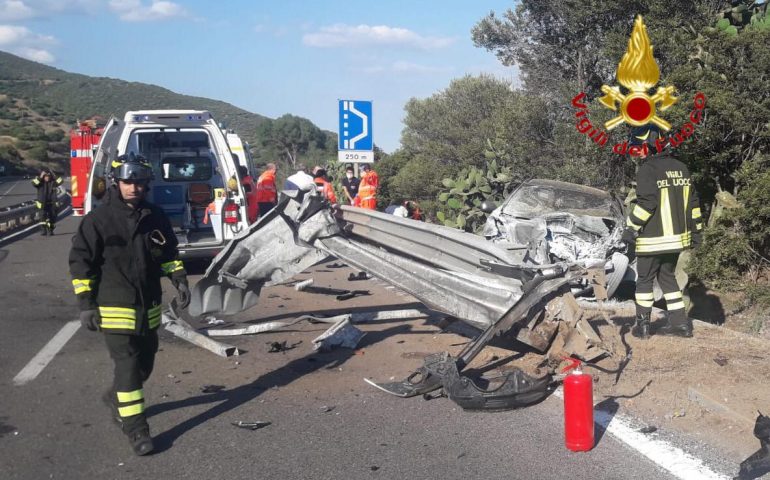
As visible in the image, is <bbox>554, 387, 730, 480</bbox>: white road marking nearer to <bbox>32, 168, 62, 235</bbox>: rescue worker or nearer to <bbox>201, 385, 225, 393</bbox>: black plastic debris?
<bbox>201, 385, 225, 393</bbox>: black plastic debris

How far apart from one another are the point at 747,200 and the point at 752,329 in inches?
60.0

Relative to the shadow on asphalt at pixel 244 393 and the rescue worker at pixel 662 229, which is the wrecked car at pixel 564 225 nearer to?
the rescue worker at pixel 662 229

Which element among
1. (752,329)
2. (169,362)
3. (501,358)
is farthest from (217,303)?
(752,329)

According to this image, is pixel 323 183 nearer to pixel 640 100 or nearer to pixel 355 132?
pixel 355 132

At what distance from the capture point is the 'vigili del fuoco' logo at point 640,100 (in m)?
9.04

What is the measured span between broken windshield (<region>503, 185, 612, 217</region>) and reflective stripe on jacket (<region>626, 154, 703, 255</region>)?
2.62 meters

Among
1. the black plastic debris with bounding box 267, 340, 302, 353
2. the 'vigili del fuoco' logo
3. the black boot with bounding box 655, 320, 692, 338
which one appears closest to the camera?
the black boot with bounding box 655, 320, 692, 338

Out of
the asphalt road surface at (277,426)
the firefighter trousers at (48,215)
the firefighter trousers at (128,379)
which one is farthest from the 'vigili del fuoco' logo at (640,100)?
the firefighter trousers at (48,215)

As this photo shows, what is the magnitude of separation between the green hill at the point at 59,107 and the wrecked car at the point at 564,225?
5264 centimetres

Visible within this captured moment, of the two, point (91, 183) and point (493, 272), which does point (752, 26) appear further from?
point (91, 183)

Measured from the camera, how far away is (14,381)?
6.17m

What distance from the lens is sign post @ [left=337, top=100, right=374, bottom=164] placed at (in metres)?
14.9

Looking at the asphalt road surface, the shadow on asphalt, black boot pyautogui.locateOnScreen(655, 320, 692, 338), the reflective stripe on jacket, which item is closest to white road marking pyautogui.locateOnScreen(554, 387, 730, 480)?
the asphalt road surface

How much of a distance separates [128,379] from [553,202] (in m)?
6.62
